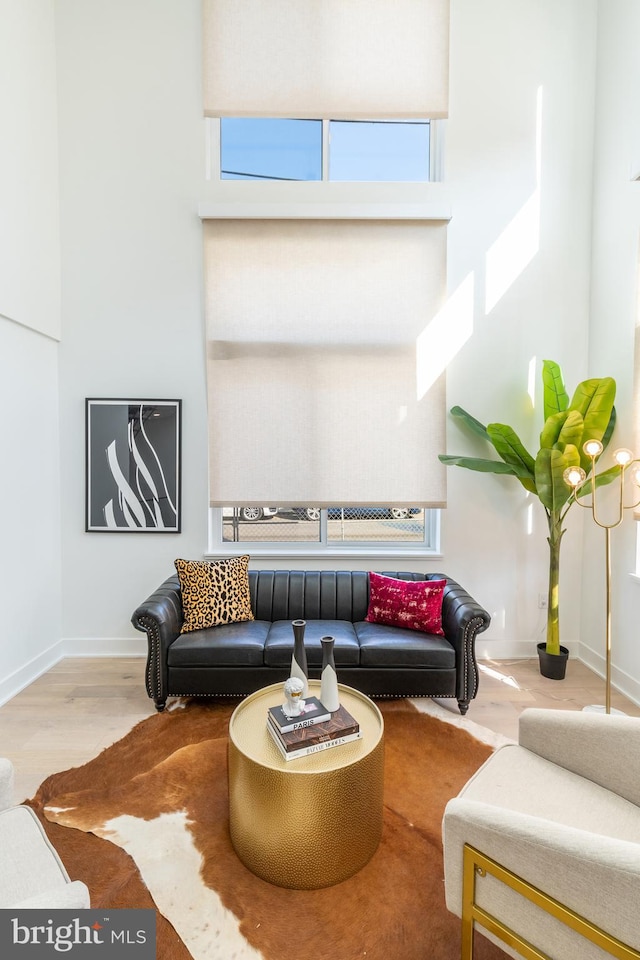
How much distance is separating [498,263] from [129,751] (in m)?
4.11

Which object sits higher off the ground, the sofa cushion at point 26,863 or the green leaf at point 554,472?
the green leaf at point 554,472

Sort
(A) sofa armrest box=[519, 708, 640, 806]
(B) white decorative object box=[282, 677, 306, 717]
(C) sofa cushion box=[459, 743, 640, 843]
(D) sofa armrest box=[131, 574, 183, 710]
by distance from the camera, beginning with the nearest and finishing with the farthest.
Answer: (C) sofa cushion box=[459, 743, 640, 843] → (A) sofa armrest box=[519, 708, 640, 806] → (B) white decorative object box=[282, 677, 306, 717] → (D) sofa armrest box=[131, 574, 183, 710]

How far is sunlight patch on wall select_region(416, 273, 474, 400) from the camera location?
12.6 feet

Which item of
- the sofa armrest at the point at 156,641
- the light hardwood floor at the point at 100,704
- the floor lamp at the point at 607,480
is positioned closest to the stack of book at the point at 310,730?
the sofa armrest at the point at 156,641

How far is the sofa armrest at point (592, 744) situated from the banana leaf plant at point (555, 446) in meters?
1.81

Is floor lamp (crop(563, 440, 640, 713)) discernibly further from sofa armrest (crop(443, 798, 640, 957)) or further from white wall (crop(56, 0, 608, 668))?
sofa armrest (crop(443, 798, 640, 957))

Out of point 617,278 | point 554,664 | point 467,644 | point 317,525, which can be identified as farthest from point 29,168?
point 554,664

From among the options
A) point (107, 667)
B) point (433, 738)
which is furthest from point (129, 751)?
point (433, 738)

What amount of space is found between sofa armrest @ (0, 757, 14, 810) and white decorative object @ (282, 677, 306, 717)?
97cm

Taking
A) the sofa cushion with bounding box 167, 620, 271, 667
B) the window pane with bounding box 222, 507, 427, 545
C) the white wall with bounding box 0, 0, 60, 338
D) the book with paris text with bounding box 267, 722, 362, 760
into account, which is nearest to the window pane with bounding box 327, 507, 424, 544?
the window pane with bounding box 222, 507, 427, 545

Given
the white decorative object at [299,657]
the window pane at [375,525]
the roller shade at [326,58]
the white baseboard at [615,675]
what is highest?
the roller shade at [326,58]

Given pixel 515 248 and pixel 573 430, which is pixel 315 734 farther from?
pixel 515 248

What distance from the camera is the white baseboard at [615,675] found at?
10.6ft

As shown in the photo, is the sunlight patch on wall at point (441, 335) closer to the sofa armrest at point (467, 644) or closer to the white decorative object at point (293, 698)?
the sofa armrest at point (467, 644)
